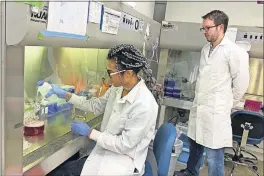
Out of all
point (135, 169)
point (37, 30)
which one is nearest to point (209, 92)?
point (135, 169)

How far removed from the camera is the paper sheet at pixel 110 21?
1438mm

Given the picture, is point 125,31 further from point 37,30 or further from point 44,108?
point 37,30

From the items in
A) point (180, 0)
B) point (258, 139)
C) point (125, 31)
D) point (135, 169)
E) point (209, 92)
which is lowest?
point (258, 139)

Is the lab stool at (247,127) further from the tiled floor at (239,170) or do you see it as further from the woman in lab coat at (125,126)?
the woman in lab coat at (125,126)

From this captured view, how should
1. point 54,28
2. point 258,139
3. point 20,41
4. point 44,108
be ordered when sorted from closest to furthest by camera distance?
point 20,41, point 54,28, point 44,108, point 258,139

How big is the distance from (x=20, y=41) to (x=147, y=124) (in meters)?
0.68

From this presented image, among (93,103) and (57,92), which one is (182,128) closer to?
(93,103)

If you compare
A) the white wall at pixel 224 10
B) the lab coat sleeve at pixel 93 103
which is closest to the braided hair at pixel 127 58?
the lab coat sleeve at pixel 93 103

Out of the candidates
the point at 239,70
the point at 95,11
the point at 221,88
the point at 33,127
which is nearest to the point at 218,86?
the point at 221,88

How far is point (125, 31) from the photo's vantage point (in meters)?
1.77

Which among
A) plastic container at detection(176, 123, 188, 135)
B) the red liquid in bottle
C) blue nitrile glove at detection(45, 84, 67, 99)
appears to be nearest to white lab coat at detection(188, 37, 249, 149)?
plastic container at detection(176, 123, 188, 135)

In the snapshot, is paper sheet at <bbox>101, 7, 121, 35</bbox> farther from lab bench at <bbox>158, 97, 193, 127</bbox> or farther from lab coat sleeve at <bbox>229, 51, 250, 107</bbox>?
lab bench at <bbox>158, 97, 193, 127</bbox>

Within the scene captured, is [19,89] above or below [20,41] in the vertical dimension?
below

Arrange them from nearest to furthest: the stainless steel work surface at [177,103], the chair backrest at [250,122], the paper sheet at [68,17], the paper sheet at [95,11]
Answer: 1. the paper sheet at [68,17]
2. the paper sheet at [95,11]
3. the chair backrest at [250,122]
4. the stainless steel work surface at [177,103]
